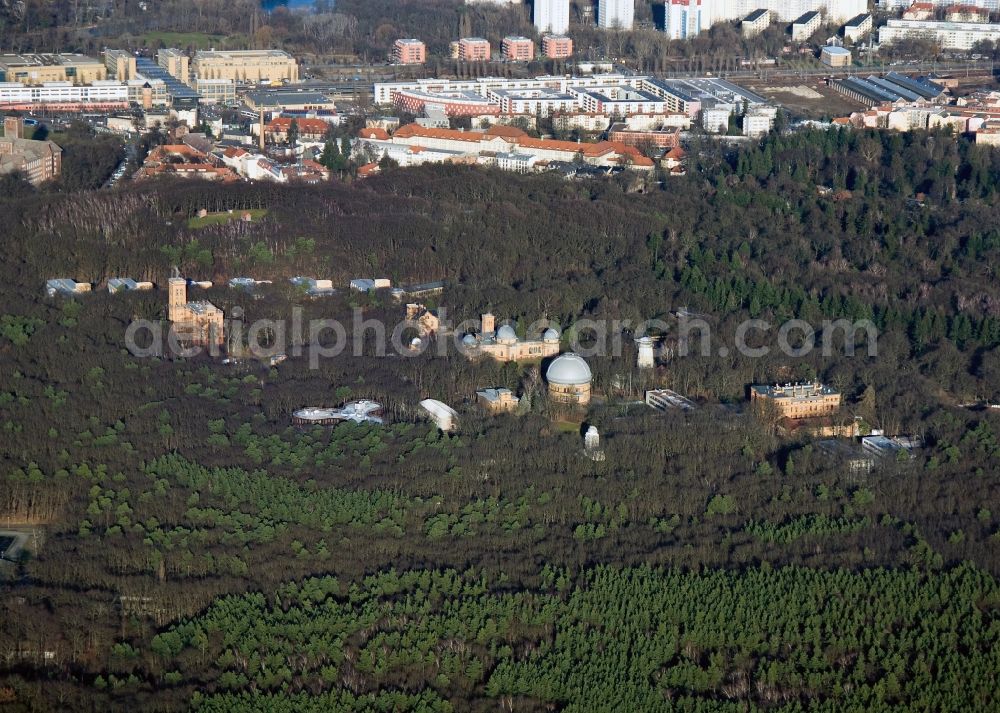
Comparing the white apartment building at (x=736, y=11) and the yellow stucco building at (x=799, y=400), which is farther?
the white apartment building at (x=736, y=11)

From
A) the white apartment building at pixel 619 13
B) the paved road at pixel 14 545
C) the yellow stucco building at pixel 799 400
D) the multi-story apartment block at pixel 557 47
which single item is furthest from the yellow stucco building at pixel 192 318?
the white apartment building at pixel 619 13

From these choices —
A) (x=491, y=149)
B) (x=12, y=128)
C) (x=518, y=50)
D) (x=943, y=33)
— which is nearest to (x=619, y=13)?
(x=518, y=50)

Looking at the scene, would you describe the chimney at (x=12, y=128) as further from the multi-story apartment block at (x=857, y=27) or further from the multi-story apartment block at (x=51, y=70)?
the multi-story apartment block at (x=857, y=27)

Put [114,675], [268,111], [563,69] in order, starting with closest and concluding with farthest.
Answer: [114,675], [268,111], [563,69]

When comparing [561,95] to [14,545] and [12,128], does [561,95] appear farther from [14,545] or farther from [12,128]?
[14,545]

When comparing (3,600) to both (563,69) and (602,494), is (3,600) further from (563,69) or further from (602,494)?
(563,69)

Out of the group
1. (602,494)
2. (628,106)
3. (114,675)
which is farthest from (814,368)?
(628,106)

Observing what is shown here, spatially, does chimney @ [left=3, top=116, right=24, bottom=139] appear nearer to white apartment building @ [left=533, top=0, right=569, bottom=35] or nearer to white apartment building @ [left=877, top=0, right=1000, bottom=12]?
white apartment building @ [left=533, top=0, right=569, bottom=35]
